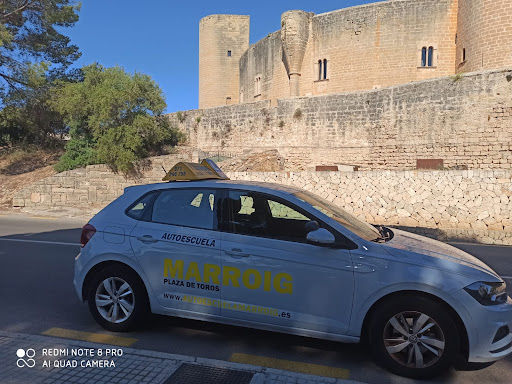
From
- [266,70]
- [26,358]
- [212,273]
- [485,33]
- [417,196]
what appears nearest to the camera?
[26,358]

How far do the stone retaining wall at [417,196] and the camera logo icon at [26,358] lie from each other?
1089 centimetres

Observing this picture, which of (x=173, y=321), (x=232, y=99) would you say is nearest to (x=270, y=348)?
(x=173, y=321)

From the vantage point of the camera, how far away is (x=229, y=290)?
354 centimetres

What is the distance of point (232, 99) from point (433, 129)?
88.4ft

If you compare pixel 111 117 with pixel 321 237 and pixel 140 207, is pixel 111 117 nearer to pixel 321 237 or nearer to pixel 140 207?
pixel 140 207

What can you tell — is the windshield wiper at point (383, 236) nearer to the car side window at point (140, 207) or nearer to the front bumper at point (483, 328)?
the front bumper at point (483, 328)

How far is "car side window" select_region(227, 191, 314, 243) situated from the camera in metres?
3.57

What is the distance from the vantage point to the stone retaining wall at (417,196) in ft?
41.0

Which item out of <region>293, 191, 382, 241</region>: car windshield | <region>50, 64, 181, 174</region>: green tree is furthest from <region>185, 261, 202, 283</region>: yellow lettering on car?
<region>50, 64, 181, 174</region>: green tree

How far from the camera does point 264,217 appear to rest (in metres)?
3.84

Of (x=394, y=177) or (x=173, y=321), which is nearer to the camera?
(x=173, y=321)

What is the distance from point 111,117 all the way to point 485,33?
68.5 ft

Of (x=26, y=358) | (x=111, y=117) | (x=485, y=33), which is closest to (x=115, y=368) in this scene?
(x=26, y=358)

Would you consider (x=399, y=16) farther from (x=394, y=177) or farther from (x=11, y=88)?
(x=11, y=88)
